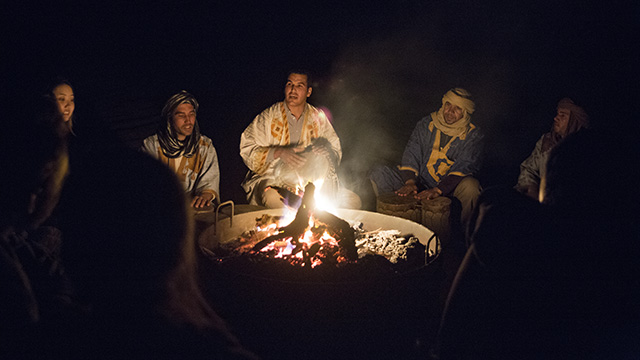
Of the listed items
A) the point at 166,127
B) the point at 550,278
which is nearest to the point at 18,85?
the point at 166,127

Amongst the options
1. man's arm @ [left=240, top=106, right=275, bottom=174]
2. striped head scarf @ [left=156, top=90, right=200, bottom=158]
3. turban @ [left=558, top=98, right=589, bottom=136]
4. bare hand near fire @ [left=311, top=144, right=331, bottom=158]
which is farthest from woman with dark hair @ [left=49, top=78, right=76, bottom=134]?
turban @ [left=558, top=98, right=589, bottom=136]

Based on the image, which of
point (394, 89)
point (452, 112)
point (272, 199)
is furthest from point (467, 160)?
point (394, 89)

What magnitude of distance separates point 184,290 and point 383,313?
1947 mm

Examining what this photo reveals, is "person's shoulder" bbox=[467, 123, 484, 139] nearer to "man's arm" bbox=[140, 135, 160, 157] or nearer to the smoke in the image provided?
the smoke

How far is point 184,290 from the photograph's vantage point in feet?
6.96

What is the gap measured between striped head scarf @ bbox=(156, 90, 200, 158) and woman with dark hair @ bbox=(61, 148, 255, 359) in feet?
12.0

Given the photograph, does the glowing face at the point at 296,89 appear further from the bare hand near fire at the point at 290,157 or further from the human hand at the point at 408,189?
the human hand at the point at 408,189

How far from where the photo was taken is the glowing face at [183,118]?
541 centimetres

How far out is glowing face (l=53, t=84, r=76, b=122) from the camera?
16.1 feet

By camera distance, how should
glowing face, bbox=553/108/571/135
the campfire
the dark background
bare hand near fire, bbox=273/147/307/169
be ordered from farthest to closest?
the dark background, bare hand near fire, bbox=273/147/307/169, glowing face, bbox=553/108/571/135, the campfire

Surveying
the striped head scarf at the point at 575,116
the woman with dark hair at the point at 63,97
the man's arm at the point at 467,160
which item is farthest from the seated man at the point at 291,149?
the striped head scarf at the point at 575,116

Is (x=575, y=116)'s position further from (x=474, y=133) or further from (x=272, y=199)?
(x=272, y=199)

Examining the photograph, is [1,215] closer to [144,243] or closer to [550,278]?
[144,243]

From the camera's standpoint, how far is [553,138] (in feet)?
18.6
